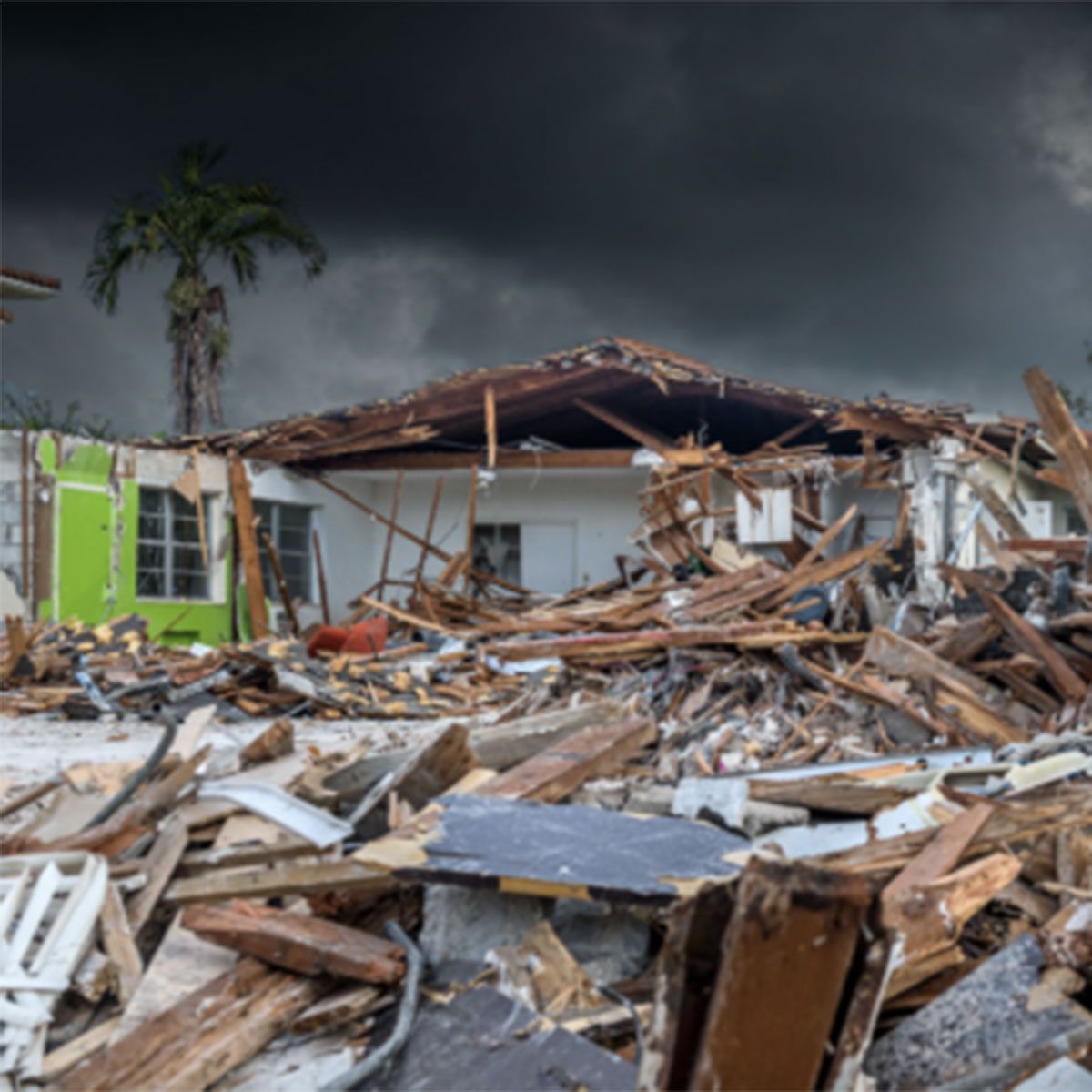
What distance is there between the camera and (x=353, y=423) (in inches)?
719

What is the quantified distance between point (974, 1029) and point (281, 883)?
2.52m

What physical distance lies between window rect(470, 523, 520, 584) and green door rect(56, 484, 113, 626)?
238 inches

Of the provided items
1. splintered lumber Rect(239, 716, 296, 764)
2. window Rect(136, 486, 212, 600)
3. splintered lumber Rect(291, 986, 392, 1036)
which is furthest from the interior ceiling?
splintered lumber Rect(291, 986, 392, 1036)

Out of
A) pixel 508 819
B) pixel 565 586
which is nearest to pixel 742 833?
pixel 508 819

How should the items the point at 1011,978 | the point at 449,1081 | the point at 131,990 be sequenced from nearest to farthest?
the point at 449,1081
the point at 1011,978
the point at 131,990

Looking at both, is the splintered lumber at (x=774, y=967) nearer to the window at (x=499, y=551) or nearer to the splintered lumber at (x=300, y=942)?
the splintered lumber at (x=300, y=942)

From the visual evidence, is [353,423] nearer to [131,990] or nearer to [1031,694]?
[1031,694]

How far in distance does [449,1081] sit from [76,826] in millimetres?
2664

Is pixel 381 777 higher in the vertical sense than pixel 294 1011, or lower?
higher

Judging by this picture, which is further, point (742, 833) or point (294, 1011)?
point (742, 833)

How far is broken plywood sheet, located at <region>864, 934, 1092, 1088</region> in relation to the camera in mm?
3639

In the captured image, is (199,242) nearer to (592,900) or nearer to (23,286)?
(23,286)

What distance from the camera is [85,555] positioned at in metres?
16.2

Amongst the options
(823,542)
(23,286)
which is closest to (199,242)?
(23,286)
